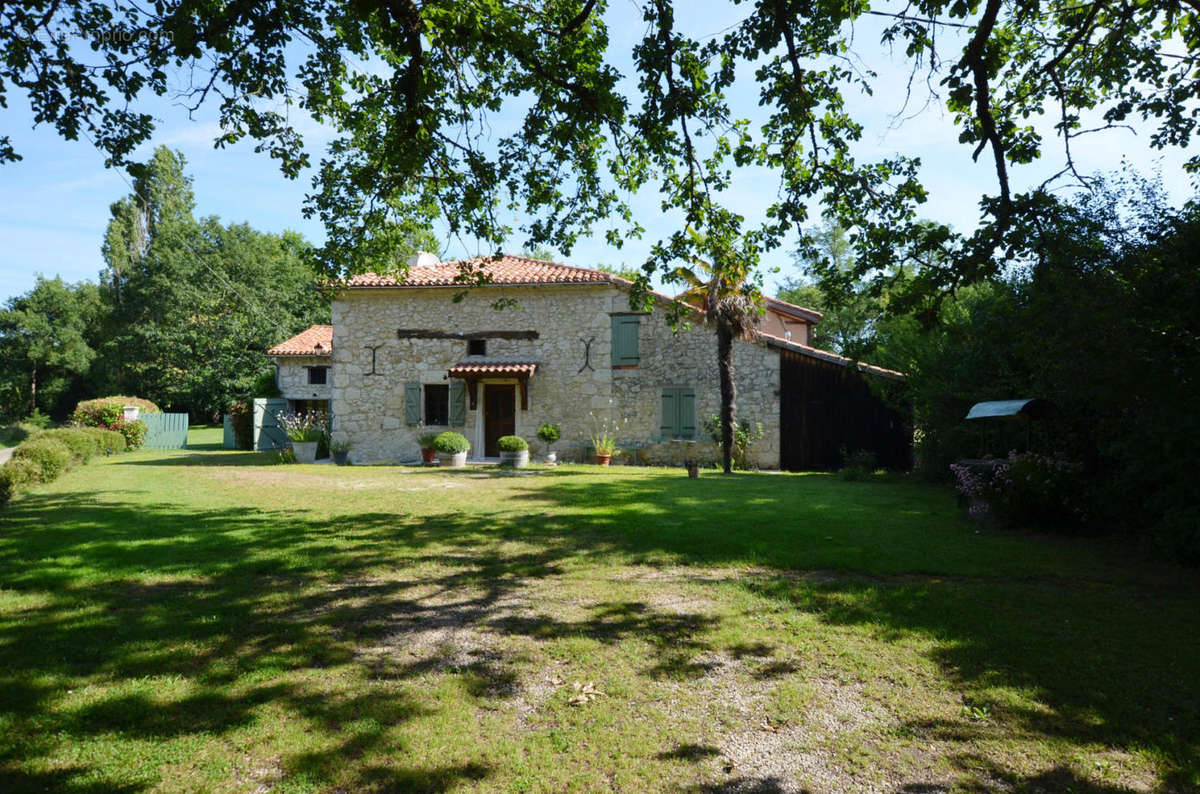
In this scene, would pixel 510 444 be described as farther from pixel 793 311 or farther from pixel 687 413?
pixel 793 311

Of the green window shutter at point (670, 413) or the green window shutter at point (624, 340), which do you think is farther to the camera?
the green window shutter at point (624, 340)

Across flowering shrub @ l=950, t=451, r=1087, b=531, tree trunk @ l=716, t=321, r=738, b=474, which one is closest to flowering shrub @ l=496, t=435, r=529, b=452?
tree trunk @ l=716, t=321, r=738, b=474

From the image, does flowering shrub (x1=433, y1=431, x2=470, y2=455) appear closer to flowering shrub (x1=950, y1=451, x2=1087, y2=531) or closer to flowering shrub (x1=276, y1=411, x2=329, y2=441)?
Answer: flowering shrub (x1=276, y1=411, x2=329, y2=441)

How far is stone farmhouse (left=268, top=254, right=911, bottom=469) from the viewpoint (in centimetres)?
1689

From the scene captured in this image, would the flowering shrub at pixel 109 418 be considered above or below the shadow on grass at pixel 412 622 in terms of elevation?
above

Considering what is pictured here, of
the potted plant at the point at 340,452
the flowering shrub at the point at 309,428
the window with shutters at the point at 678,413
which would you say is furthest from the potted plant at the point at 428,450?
the window with shutters at the point at 678,413

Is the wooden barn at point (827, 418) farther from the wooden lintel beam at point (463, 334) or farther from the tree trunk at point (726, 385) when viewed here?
the wooden lintel beam at point (463, 334)

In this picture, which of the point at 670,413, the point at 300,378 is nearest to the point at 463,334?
the point at 670,413

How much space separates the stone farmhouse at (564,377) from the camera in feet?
55.4

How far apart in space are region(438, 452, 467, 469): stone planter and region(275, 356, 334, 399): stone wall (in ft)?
33.4

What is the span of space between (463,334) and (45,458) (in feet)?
32.0

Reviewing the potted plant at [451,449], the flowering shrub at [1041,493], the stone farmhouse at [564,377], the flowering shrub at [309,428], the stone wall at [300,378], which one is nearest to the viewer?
the flowering shrub at [1041,493]

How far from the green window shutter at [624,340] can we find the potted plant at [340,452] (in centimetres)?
813

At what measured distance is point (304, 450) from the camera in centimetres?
1778
